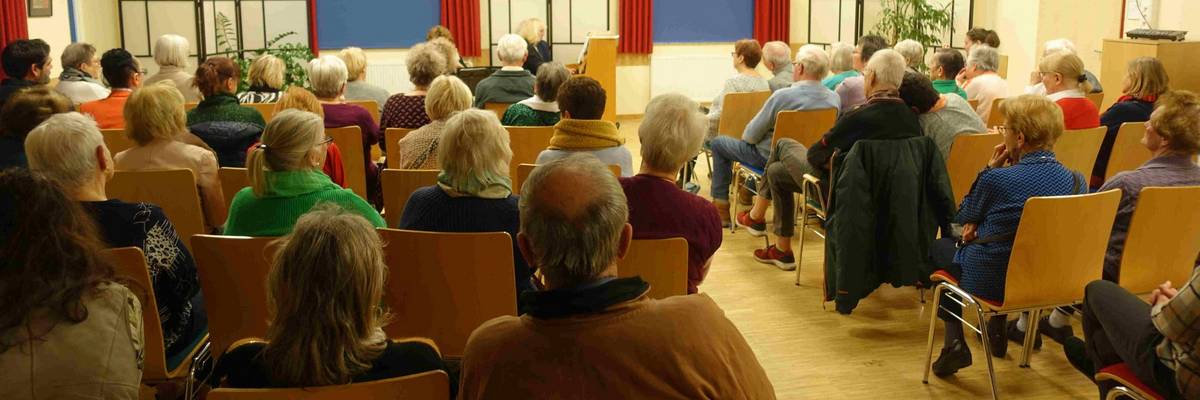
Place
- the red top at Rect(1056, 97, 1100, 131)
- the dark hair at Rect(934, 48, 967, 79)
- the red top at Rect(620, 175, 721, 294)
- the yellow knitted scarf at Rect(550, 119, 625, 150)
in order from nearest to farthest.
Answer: the red top at Rect(620, 175, 721, 294), the yellow knitted scarf at Rect(550, 119, 625, 150), the red top at Rect(1056, 97, 1100, 131), the dark hair at Rect(934, 48, 967, 79)

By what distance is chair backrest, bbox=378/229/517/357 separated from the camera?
10.5 ft

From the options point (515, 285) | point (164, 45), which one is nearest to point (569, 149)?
point (515, 285)

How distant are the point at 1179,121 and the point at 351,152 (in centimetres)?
362

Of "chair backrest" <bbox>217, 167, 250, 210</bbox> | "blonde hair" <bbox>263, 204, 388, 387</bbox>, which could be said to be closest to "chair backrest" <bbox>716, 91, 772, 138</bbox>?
"chair backrest" <bbox>217, 167, 250, 210</bbox>

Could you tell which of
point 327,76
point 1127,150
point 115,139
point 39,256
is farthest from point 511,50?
point 39,256

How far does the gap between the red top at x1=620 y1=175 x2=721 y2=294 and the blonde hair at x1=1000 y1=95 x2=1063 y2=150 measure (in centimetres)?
132

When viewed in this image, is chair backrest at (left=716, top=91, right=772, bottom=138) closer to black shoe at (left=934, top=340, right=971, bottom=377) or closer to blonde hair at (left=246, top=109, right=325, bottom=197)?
black shoe at (left=934, top=340, right=971, bottom=377)

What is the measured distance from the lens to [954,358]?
170 inches

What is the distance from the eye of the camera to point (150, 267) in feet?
10.4

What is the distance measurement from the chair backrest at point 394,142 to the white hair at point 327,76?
649 millimetres

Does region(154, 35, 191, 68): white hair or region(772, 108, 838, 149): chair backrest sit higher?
region(154, 35, 191, 68): white hair

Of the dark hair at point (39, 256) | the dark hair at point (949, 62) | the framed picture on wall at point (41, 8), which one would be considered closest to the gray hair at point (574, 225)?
the dark hair at point (39, 256)

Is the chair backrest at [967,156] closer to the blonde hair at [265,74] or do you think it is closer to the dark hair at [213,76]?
the dark hair at [213,76]

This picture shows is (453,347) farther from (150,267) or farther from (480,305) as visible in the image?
(150,267)
